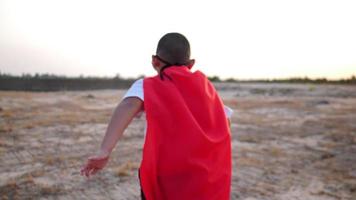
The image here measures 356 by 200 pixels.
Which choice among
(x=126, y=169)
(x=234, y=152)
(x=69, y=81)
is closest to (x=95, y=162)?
(x=126, y=169)

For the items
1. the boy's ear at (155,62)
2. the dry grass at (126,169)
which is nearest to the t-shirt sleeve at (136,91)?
the boy's ear at (155,62)

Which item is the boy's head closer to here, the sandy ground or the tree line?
the sandy ground

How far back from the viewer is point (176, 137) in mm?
2562

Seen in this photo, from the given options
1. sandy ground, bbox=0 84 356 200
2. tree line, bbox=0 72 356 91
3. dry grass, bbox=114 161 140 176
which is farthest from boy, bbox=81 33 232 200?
tree line, bbox=0 72 356 91

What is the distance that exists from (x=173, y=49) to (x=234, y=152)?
6.59m

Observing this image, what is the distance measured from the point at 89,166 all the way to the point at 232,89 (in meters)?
21.8

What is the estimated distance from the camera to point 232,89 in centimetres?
2412

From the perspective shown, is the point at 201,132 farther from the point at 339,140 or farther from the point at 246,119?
the point at 246,119

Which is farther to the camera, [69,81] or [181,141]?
[69,81]

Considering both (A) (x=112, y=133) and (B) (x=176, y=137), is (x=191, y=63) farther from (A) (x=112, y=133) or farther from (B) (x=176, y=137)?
(A) (x=112, y=133)

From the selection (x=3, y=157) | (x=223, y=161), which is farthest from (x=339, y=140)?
(x=223, y=161)

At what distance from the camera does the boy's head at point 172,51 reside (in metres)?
2.73

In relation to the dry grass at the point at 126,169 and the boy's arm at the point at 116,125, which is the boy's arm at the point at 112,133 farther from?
the dry grass at the point at 126,169

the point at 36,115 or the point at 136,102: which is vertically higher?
the point at 136,102
